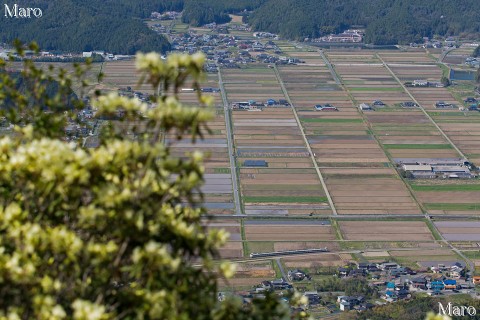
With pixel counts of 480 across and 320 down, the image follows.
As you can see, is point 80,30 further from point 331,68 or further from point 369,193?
point 369,193

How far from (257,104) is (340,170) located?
2313 centimetres

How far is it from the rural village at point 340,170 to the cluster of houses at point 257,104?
13cm

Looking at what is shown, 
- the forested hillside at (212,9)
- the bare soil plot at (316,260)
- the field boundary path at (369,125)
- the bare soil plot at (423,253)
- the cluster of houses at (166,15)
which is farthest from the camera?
the cluster of houses at (166,15)

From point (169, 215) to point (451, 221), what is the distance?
57289 millimetres

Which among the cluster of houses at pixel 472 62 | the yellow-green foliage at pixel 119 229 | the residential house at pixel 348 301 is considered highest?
the yellow-green foliage at pixel 119 229

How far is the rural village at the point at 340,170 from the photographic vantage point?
171 ft

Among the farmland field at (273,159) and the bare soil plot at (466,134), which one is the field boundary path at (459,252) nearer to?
the farmland field at (273,159)

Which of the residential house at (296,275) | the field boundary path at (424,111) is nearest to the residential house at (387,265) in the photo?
the residential house at (296,275)

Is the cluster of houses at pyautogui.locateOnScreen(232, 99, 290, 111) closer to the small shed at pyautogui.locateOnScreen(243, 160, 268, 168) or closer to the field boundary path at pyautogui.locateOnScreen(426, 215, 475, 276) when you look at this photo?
the small shed at pyautogui.locateOnScreen(243, 160, 268, 168)

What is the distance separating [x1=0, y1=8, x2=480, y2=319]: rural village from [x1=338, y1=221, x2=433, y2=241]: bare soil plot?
14 centimetres

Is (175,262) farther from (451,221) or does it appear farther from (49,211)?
(451,221)

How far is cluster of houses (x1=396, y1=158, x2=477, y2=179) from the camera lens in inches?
2817

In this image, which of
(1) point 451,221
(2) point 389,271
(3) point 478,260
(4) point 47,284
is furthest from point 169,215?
(1) point 451,221

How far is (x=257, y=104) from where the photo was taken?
3688 inches
